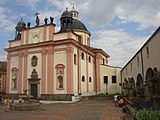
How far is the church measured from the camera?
2762 centimetres

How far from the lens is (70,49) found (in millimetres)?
27703

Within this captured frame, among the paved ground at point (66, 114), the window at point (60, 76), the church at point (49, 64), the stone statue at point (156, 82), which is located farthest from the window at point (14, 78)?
the stone statue at point (156, 82)

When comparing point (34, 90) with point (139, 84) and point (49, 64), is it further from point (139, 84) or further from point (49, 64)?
point (139, 84)

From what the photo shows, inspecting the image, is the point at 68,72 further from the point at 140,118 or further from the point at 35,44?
the point at 140,118

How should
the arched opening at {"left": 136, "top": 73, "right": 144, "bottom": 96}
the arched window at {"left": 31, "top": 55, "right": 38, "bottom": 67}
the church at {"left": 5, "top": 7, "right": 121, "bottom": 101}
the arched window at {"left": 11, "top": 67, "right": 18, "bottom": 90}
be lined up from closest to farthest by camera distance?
the arched opening at {"left": 136, "top": 73, "right": 144, "bottom": 96} < the church at {"left": 5, "top": 7, "right": 121, "bottom": 101} < the arched window at {"left": 31, "top": 55, "right": 38, "bottom": 67} < the arched window at {"left": 11, "top": 67, "right": 18, "bottom": 90}

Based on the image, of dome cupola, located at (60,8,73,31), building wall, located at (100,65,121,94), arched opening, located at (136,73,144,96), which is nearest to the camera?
arched opening, located at (136,73,144,96)

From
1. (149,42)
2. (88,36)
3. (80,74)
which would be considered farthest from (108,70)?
(149,42)

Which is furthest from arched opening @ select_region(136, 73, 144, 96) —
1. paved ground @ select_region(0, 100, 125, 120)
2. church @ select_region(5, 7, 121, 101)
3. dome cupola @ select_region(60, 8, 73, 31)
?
dome cupola @ select_region(60, 8, 73, 31)

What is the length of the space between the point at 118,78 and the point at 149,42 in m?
24.8

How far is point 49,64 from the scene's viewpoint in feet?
93.4

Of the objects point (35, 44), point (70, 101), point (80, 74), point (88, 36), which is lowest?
point (70, 101)

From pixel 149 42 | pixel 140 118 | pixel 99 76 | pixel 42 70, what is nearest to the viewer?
pixel 140 118

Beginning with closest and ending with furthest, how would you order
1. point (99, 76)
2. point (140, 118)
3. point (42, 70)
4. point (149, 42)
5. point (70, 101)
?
point (140, 118)
point (149, 42)
point (70, 101)
point (42, 70)
point (99, 76)

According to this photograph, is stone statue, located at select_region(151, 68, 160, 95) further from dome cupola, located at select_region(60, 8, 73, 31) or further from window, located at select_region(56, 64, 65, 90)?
dome cupola, located at select_region(60, 8, 73, 31)
